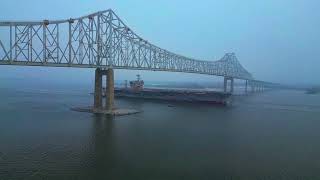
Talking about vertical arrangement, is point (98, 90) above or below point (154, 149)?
above

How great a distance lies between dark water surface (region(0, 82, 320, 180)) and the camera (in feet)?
78.9

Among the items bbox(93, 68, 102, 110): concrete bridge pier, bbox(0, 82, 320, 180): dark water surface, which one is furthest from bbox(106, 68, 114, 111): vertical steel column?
bbox(0, 82, 320, 180): dark water surface

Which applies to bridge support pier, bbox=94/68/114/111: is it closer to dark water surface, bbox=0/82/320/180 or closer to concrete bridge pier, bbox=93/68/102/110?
concrete bridge pier, bbox=93/68/102/110

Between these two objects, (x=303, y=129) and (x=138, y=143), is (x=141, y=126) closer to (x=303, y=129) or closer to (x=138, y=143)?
(x=138, y=143)

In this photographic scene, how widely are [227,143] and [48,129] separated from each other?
18682 millimetres

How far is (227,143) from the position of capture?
34500mm

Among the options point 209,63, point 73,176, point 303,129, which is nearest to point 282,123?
point 303,129

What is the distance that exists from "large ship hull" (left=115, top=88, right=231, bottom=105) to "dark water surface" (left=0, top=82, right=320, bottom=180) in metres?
38.8

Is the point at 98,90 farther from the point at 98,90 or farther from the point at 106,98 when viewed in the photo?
the point at 106,98

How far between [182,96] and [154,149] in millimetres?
62765

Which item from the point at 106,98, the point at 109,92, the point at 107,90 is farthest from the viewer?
the point at 106,98

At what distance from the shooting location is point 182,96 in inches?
3679

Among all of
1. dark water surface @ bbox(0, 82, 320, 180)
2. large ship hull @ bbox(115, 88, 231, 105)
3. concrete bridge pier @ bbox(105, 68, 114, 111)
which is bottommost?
dark water surface @ bbox(0, 82, 320, 180)

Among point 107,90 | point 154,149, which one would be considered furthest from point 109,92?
point 154,149
